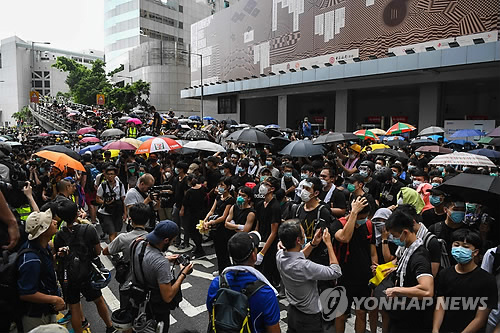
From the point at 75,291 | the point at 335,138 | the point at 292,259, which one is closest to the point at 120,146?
the point at 335,138

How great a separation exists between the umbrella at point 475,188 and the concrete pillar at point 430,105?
20407mm

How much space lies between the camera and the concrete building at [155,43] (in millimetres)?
51875

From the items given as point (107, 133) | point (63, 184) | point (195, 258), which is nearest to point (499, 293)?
point (195, 258)

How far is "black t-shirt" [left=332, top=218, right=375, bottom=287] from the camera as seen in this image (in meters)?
4.01

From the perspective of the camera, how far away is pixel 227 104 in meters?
40.2

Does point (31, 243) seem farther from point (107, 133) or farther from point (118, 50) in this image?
point (118, 50)

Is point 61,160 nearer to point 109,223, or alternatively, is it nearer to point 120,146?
point 109,223

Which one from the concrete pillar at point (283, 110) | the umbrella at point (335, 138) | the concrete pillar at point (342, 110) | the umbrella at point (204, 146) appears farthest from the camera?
the concrete pillar at point (283, 110)

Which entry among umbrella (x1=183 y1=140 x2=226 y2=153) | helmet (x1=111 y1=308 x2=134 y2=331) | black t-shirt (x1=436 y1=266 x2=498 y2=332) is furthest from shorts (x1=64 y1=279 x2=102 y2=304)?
umbrella (x1=183 y1=140 x2=226 y2=153)

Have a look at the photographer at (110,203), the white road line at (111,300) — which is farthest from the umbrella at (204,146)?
the white road line at (111,300)

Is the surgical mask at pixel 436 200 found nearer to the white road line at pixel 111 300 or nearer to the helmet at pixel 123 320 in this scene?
the helmet at pixel 123 320

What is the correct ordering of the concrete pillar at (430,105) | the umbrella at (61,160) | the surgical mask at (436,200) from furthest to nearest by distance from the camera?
the concrete pillar at (430,105)
the umbrella at (61,160)
the surgical mask at (436,200)

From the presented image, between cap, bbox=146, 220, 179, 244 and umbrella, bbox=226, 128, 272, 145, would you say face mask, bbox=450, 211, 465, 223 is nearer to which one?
cap, bbox=146, 220, 179, 244

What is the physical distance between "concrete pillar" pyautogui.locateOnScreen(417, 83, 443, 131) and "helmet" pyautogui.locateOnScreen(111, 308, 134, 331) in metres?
23.4
